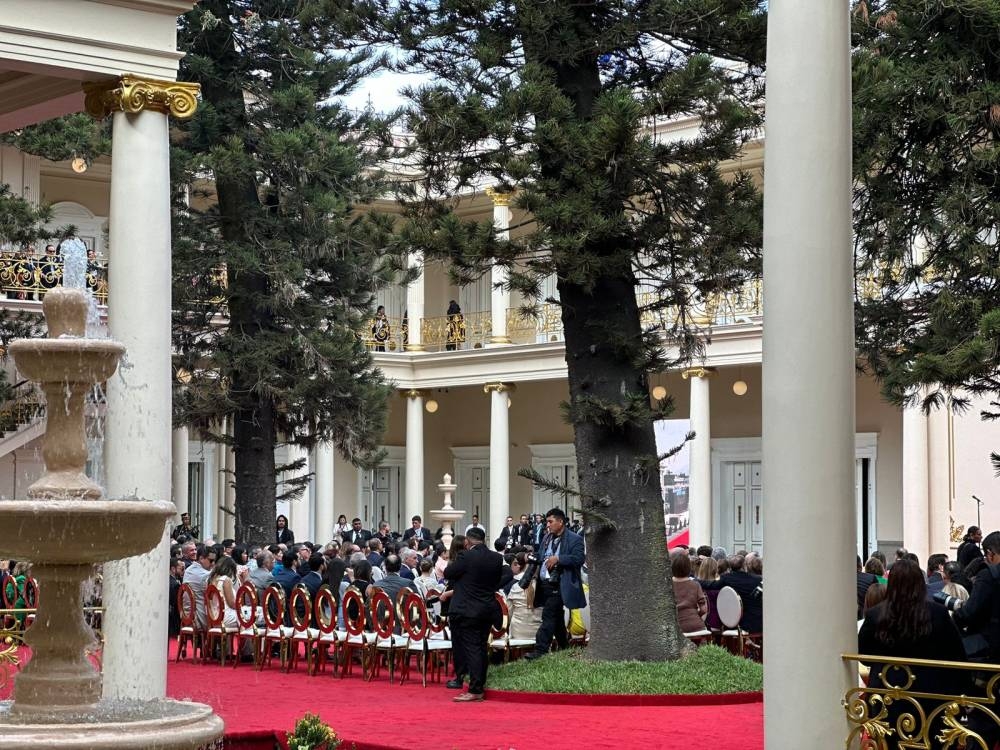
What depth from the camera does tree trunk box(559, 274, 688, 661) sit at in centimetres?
1239

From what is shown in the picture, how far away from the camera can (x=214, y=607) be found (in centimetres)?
1529

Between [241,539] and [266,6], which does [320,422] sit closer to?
[241,539]

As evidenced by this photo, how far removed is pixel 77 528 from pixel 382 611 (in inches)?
300

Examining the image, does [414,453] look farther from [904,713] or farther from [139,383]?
[904,713]

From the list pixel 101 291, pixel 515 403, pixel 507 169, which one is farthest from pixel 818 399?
pixel 515 403

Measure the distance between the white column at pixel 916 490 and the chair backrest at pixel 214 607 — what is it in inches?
466

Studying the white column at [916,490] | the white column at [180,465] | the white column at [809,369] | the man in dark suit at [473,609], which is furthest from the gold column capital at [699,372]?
the white column at [809,369]

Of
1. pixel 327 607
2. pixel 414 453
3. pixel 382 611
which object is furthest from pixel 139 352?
pixel 414 453

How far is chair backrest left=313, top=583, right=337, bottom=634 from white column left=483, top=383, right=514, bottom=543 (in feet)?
47.2

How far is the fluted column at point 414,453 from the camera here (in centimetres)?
3015

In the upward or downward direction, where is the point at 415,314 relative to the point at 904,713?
upward

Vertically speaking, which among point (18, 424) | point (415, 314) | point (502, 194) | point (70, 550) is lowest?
point (70, 550)

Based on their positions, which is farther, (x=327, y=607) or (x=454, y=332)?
(x=454, y=332)

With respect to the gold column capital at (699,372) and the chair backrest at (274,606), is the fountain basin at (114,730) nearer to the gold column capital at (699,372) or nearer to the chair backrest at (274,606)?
the chair backrest at (274,606)
